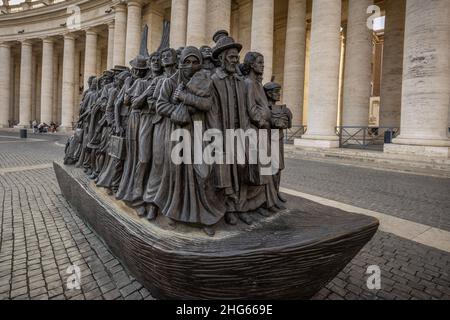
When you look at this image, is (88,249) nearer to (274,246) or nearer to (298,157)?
(274,246)

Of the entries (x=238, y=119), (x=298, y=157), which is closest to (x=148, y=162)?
(x=238, y=119)

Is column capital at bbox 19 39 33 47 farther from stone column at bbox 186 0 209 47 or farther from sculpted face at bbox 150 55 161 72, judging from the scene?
sculpted face at bbox 150 55 161 72

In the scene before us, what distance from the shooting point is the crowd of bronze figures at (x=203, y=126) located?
8.95ft

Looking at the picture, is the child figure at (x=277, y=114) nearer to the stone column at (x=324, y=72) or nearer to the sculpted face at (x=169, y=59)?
the sculpted face at (x=169, y=59)

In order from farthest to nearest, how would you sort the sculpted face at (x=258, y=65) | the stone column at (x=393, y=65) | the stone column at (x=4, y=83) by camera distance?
the stone column at (x=4, y=83) → the stone column at (x=393, y=65) → the sculpted face at (x=258, y=65)

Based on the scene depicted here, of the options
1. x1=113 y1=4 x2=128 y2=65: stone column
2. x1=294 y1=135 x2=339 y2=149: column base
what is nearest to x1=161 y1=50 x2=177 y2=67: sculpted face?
x1=294 y1=135 x2=339 y2=149: column base

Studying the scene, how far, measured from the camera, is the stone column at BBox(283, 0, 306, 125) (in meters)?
20.3

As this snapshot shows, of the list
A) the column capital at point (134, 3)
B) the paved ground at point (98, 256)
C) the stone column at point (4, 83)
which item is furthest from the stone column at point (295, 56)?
the stone column at point (4, 83)

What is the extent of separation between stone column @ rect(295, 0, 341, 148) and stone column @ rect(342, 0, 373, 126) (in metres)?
2.61

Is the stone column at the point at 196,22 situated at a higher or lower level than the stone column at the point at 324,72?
higher

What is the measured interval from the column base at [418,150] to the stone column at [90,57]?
28.9 metres

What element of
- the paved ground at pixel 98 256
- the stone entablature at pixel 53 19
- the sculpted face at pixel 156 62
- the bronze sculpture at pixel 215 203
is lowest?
the paved ground at pixel 98 256

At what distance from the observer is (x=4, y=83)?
3528 centimetres

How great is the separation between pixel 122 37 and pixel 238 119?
27.8 m
